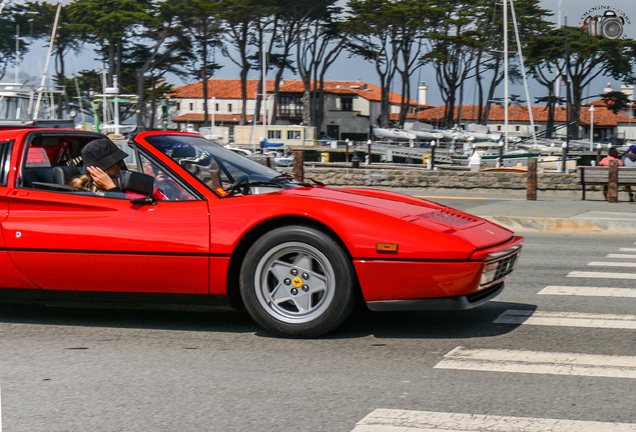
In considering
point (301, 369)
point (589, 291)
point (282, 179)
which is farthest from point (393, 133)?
point (301, 369)

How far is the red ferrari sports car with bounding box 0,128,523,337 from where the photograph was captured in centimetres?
477

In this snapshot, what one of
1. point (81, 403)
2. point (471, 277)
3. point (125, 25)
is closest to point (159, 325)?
point (81, 403)

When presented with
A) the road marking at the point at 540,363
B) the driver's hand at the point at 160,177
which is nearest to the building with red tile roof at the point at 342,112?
the driver's hand at the point at 160,177

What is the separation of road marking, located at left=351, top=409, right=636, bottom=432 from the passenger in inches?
109

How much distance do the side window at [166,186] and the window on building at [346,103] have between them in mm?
103498

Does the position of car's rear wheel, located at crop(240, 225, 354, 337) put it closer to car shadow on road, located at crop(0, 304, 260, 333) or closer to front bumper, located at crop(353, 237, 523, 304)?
front bumper, located at crop(353, 237, 523, 304)

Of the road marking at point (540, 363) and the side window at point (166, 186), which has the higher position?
the side window at point (166, 186)

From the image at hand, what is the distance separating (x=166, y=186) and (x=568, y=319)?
2790 mm

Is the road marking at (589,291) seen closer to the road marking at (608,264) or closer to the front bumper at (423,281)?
the road marking at (608,264)

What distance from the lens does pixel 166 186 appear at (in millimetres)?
5258

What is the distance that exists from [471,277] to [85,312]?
112 inches

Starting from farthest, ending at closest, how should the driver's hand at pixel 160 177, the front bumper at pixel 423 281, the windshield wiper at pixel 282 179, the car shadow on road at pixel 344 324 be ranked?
1. the windshield wiper at pixel 282 179
2. the driver's hand at pixel 160 177
3. the car shadow on road at pixel 344 324
4. the front bumper at pixel 423 281

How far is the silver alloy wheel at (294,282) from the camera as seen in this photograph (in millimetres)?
4875

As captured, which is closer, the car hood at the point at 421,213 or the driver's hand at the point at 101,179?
the car hood at the point at 421,213
